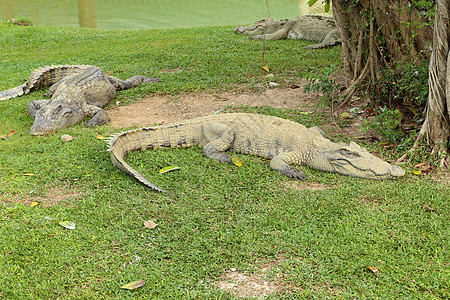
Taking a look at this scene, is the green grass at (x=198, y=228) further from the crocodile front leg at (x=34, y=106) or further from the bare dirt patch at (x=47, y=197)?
the crocodile front leg at (x=34, y=106)

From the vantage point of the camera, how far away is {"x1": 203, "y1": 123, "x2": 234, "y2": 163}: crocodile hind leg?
4.82 meters

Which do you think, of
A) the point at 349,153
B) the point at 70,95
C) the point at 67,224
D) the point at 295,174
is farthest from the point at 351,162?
the point at 70,95

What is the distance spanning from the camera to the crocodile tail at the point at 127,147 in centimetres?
414

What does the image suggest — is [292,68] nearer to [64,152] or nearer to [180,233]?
[64,152]

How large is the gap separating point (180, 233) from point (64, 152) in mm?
2400

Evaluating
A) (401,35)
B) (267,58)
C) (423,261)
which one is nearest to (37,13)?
(267,58)

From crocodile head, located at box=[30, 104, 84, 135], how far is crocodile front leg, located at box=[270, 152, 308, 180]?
345cm

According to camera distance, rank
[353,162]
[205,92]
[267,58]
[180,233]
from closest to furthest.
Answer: [180,233] < [353,162] < [205,92] < [267,58]

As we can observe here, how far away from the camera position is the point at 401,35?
18.6ft

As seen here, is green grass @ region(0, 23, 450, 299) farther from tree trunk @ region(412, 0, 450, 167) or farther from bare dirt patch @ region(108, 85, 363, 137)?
bare dirt patch @ region(108, 85, 363, 137)

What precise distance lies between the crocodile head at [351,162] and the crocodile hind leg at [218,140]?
1.07 metres

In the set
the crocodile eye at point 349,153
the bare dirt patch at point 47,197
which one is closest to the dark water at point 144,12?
the bare dirt patch at point 47,197

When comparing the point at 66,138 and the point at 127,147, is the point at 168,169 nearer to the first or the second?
the point at 127,147

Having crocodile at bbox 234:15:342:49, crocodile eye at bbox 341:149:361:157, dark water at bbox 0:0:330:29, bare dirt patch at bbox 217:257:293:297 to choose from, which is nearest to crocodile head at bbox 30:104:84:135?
bare dirt patch at bbox 217:257:293:297
